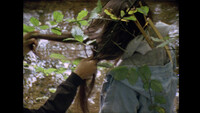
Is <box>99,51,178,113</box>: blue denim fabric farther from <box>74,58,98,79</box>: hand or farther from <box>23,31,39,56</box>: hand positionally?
<box>23,31,39,56</box>: hand

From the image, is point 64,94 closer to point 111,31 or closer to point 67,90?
point 67,90

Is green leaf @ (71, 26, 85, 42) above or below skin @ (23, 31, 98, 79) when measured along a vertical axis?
above

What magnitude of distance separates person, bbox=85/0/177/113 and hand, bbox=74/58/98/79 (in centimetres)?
3

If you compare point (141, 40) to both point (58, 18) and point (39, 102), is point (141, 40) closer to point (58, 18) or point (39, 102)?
point (58, 18)

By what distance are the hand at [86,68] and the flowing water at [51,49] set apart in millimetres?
24

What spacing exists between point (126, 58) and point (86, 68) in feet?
0.40

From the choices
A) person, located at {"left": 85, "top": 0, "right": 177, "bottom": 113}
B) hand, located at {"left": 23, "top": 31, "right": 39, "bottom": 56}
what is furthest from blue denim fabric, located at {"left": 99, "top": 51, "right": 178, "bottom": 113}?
hand, located at {"left": 23, "top": 31, "right": 39, "bottom": 56}

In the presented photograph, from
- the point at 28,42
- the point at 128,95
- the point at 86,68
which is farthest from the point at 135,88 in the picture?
the point at 28,42

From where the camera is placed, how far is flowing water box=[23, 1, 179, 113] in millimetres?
516

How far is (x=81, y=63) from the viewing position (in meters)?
0.47
